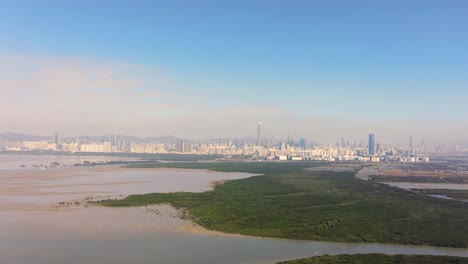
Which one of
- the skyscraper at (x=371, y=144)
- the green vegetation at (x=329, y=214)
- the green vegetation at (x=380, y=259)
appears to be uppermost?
the skyscraper at (x=371, y=144)

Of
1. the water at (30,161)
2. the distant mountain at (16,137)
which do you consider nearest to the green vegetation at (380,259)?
the water at (30,161)

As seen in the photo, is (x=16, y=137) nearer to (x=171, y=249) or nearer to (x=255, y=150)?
(x=255, y=150)

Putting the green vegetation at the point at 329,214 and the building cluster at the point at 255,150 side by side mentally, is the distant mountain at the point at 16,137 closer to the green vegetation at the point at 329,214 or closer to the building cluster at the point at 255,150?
the building cluster at the point at 255,150

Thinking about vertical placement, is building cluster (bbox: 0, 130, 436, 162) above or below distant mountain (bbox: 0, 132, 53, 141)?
below

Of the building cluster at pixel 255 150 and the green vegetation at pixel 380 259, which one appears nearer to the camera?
the green vegetation at pixel 380 259

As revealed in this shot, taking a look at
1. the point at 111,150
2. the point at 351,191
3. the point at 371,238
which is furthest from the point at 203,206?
the point at 111,150

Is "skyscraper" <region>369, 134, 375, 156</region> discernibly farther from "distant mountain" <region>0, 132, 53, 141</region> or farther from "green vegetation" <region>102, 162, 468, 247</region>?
"distant mountain" <region>0, 132, 53, 141</region>

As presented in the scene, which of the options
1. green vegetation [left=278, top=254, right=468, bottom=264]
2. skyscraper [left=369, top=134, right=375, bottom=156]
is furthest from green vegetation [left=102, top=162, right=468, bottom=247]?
skyscraper [left=369, top=134, right=375, bottom=156]
